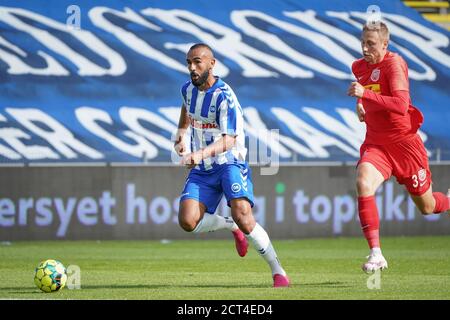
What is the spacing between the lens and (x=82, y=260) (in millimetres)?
12961

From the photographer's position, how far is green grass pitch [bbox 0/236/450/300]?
866 cm

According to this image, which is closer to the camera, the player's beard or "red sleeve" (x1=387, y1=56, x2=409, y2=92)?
the player's beard

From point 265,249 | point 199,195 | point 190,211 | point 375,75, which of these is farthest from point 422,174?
point 190,211

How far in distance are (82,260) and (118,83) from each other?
23.3 ft

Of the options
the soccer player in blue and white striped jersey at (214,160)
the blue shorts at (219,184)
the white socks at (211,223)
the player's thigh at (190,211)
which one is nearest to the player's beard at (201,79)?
the soccer player in blue and white striped jersey at (214,160)

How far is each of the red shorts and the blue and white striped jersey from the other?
123 cm

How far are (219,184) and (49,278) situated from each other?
68.6 inches

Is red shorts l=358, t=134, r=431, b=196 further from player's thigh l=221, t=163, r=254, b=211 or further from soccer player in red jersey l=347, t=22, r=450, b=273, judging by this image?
player's thigh l=221, t=163, r=254, b=211

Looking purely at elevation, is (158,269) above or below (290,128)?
below

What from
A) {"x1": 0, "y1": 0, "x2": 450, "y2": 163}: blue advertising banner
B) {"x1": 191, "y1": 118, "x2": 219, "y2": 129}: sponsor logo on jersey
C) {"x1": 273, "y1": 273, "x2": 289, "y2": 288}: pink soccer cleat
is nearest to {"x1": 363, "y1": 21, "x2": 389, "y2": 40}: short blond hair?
{"x1": 191, "y1": 118, "x2": 219, "y2": 129}: sponsor logo on jersey

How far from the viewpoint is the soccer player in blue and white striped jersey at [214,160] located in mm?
9234

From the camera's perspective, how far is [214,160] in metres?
9.44

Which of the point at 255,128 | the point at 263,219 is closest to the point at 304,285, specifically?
the point at 263,219
